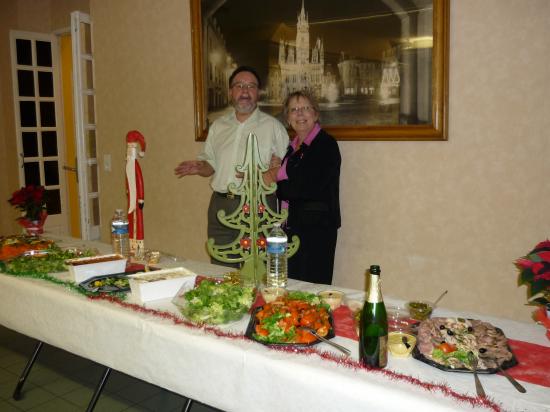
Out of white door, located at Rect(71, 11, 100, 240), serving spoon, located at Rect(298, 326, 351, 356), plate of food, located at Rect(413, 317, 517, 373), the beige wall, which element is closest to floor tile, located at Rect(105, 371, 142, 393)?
the beige wall

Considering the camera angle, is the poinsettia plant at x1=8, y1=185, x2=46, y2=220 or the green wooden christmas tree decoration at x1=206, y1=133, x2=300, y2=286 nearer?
the green wooden christmas tree decoration at x1=206, y1=133, x2=300, y2=286

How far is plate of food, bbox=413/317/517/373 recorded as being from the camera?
1249 millimetres

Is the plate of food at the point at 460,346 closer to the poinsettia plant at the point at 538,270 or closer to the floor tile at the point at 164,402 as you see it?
the poinsettia plant at the point at 538,270

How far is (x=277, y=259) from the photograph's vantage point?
6.32 feet

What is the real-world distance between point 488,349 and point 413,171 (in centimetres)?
162

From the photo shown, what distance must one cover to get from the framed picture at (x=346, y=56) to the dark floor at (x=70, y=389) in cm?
172

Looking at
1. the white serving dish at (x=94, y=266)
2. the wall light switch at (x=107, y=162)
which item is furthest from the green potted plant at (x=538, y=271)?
the wall light switch at (x=107, y=162)

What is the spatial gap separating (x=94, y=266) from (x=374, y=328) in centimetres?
124

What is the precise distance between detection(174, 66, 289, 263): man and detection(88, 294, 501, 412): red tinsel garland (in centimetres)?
121

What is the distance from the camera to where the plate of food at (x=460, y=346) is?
4.10 ft

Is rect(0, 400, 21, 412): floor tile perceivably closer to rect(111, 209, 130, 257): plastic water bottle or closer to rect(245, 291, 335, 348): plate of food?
rect(111, 209, 130, 257): plastic water bottle

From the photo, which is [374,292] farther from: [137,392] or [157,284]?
[137,392]

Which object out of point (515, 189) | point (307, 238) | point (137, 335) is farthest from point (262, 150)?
point (137, 335)

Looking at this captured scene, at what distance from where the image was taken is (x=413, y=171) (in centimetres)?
281
